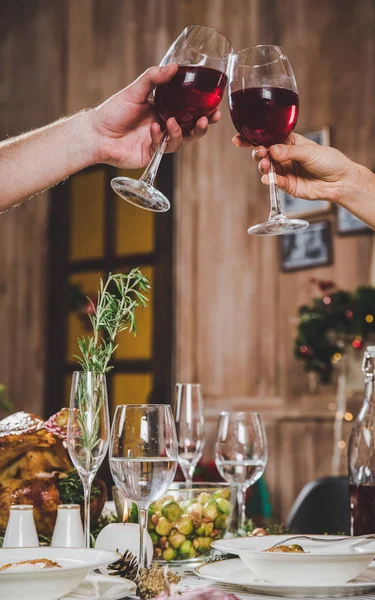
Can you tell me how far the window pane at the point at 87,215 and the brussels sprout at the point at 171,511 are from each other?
4.51 meters

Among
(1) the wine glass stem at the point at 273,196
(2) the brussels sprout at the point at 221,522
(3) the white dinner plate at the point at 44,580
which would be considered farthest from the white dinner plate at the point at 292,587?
(1) the wine glass stem at the point at 273,196

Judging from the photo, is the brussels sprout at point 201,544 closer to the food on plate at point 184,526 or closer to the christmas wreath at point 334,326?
the food on plate at point 184,526

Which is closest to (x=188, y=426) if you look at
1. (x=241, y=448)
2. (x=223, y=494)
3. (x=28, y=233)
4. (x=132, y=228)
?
(x=241, y=448)

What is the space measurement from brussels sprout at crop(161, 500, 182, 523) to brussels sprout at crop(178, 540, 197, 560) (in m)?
0.04

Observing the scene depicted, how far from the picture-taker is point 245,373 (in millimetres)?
4488

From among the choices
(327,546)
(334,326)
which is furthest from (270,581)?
(334,326)

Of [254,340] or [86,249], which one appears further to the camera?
[86,249]

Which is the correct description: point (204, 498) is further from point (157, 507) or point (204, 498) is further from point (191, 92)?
point (191, 92)

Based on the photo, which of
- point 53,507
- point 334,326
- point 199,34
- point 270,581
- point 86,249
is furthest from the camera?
point 86,249

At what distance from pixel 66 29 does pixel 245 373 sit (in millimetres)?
2892

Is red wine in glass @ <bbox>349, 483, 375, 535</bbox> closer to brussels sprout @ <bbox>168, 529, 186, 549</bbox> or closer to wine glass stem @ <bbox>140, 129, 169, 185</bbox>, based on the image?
brussels sprout @ <bbox>168, 529, 186, 549</bbox>

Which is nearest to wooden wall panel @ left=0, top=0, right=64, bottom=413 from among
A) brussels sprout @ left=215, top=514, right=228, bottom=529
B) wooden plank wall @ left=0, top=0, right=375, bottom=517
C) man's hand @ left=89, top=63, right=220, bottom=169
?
wooden plank wall @ left=0, top=0, right=375, bottom=517

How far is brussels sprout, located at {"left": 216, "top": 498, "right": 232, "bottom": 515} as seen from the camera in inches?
48.8

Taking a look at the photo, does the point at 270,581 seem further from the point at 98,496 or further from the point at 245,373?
the point at 245,373
